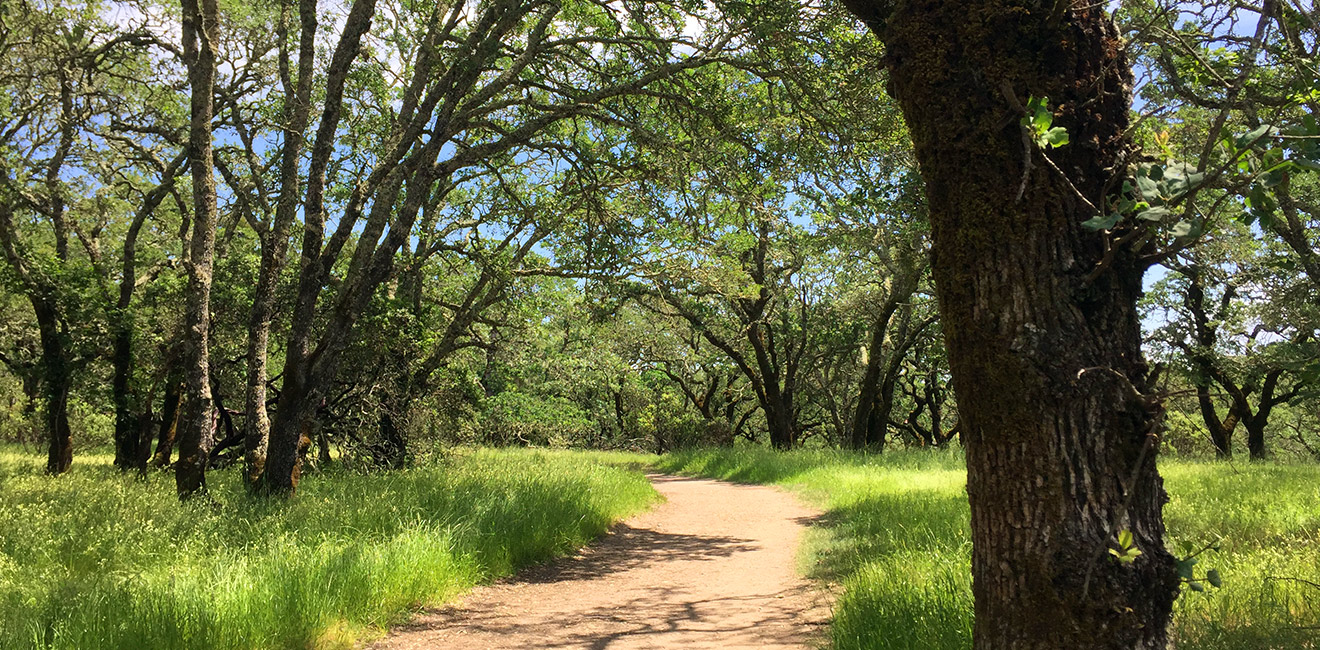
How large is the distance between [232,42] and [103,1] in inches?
98.5

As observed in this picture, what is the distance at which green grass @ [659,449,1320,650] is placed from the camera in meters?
3.76

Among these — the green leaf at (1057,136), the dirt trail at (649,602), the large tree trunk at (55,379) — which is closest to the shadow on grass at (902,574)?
the dirt trail at (649,602)

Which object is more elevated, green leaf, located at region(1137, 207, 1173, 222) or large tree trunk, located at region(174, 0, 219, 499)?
large tree trunk, located at region(174, 0, 219, 499)

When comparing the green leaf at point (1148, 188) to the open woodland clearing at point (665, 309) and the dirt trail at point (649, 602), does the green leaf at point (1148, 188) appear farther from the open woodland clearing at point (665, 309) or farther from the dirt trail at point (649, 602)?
the dirt trail at point (649, 602)

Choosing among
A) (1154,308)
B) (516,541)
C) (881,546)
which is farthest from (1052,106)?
(1154,308)

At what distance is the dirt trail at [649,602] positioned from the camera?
488cm

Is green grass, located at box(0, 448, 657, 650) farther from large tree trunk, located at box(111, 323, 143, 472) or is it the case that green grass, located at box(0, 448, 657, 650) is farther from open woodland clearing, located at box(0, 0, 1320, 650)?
large tree trunk, located at box(111, 323, 143, 472)

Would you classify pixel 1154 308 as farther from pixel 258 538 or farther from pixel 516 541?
pixel 258 538

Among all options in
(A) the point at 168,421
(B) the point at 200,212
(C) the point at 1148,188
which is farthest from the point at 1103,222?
(A) the point at 168,421

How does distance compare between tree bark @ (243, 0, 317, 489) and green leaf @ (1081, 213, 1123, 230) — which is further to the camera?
tree bark @ (243, 0, 317, 489)

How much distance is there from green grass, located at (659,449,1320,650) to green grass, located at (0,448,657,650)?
311cm

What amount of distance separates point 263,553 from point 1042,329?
18.8 ft

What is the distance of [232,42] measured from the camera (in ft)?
38.4

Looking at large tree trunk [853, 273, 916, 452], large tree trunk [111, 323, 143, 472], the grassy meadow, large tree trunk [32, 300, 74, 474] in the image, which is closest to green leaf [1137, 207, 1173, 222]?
the grassy meadow
